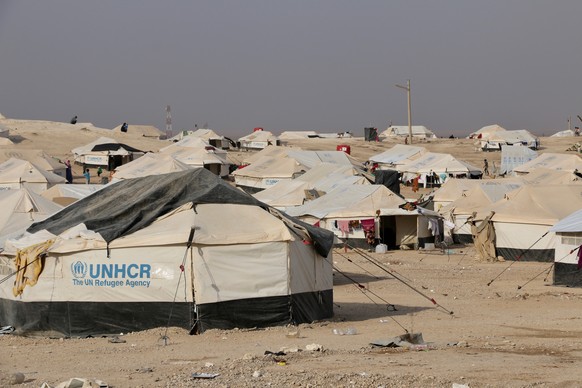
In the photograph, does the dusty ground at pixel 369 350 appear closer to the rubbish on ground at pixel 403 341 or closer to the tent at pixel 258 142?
the rubbish on ground at pixel 403 341

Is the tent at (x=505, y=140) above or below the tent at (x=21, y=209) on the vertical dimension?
above

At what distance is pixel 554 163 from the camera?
196 ft

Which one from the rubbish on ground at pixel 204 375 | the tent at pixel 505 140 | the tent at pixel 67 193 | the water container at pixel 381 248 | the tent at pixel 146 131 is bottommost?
the rubbish on ground at pixel 204 375

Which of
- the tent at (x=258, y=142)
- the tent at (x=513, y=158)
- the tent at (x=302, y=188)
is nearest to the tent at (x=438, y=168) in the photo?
the tent at (x=513, y=158)

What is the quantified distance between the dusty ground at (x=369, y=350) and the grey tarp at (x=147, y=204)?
1.89m

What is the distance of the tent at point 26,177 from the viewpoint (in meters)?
49.5

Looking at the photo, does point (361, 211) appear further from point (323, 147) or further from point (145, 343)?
point (323, 147)

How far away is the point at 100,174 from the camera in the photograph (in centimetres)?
6222

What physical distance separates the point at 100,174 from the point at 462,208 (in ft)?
94.7

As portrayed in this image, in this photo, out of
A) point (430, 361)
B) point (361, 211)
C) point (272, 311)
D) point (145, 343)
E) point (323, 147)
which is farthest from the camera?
point (323, 147)

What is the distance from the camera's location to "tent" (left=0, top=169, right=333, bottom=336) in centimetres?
1850

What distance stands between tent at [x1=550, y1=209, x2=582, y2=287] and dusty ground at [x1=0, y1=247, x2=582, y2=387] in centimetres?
43

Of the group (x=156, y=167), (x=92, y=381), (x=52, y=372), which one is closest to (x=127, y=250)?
(x=52, y=372)

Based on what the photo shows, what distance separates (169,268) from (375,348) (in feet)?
14.0
